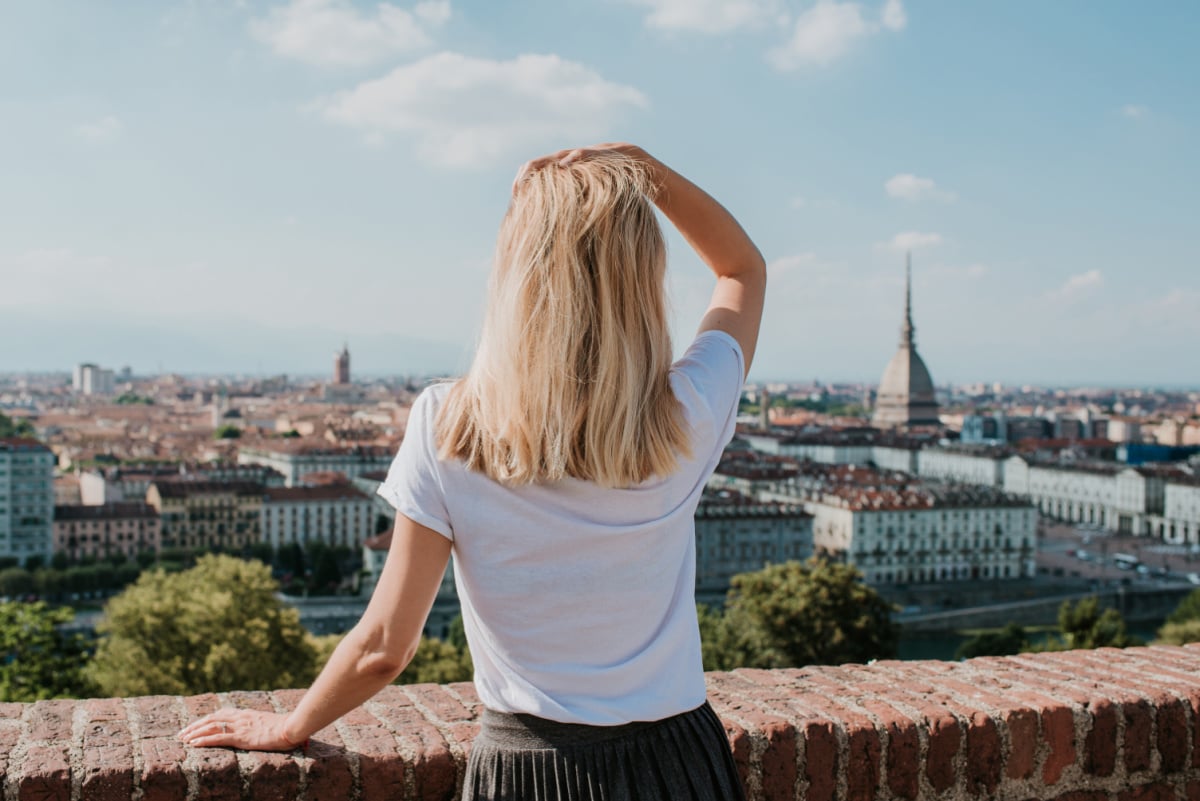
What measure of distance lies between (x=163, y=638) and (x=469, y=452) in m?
16.0

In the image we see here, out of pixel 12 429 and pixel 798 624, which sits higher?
pixel 12 429

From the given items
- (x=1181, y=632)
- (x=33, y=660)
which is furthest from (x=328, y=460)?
(x=33, y=660)

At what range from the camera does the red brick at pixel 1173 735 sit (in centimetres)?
223

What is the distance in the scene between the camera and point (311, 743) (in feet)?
5.82

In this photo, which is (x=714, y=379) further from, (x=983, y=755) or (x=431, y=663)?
(x=431, y=663)

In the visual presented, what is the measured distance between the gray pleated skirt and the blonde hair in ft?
0.98

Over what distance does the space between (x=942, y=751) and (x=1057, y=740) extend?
259mm

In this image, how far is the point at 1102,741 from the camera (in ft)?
7.11

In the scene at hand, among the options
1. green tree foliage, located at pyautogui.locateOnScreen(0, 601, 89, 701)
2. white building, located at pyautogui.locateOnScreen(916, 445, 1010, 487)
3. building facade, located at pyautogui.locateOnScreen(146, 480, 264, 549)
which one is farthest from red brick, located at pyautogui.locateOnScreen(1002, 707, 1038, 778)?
white building, located at pyautogui.locateOnScreen(916, 445, 1010, 487)

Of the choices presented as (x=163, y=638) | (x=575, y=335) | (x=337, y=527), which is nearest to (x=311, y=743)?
(x=575, y=335)

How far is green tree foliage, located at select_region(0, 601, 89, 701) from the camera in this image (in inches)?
582

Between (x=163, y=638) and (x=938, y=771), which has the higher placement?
(x=938, y=771)

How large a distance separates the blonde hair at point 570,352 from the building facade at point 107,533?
148ft

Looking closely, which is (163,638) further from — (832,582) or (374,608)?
(374,608)
